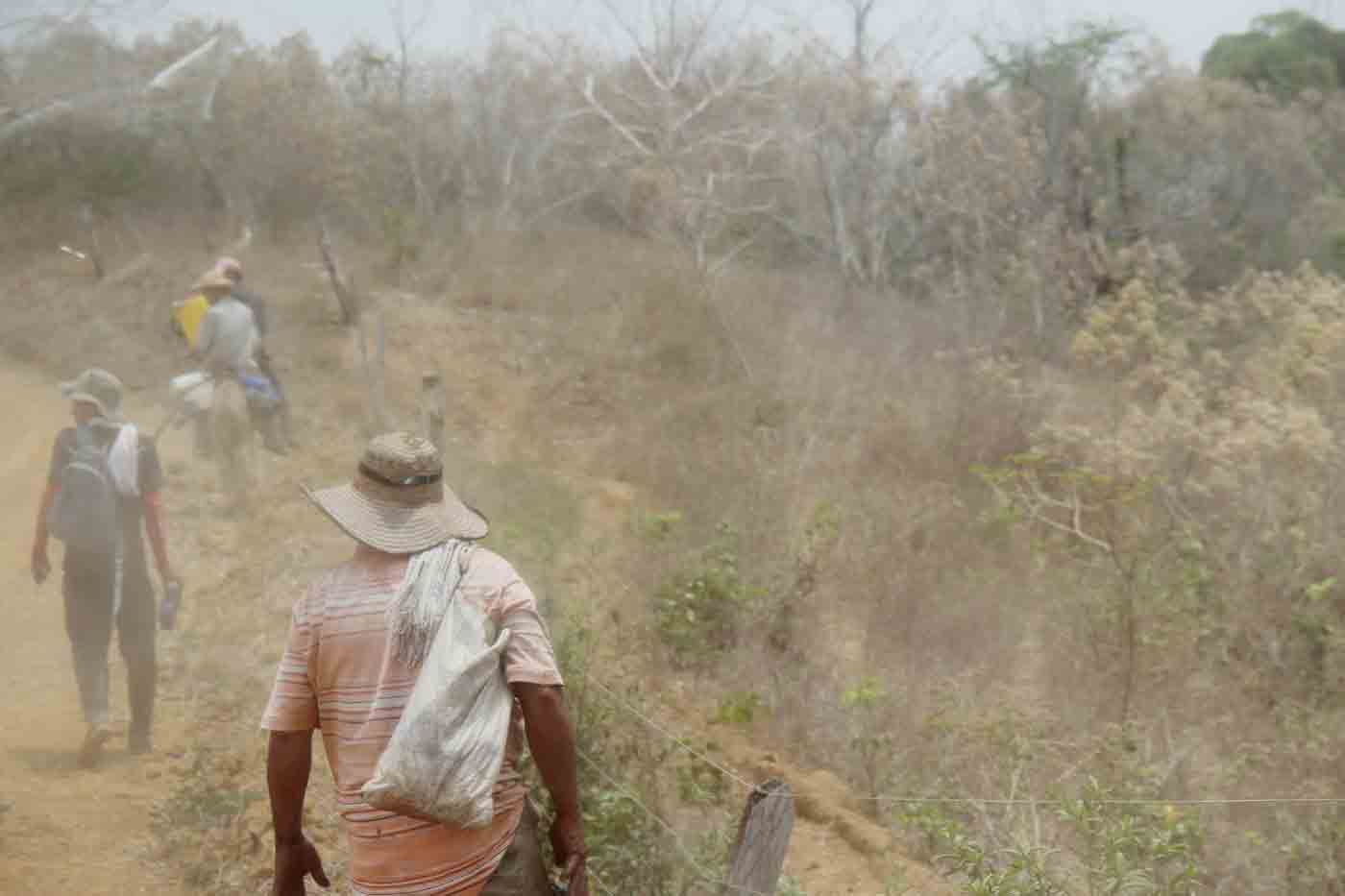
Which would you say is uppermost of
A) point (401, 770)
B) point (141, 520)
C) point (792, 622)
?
point (401, 770)

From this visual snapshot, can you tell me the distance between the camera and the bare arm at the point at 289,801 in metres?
2.69

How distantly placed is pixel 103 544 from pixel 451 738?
10.7 ft

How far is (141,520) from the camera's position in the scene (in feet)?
17.6

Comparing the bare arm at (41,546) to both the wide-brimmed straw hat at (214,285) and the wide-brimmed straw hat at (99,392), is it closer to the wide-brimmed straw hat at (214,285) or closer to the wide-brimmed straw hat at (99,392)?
the wide-brimmed straw hat at (99,392)

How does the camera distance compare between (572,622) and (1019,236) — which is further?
(1019,236)

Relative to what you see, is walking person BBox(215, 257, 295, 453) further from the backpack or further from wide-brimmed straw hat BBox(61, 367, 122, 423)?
the backpack

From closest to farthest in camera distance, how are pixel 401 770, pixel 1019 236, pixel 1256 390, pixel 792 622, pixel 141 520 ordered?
pixel 401 770 < pixel 141 520 < pixel 792 622 < pixel 1256 390 < pixel 1019 236

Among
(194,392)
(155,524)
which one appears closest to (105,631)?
Result: (155,524)

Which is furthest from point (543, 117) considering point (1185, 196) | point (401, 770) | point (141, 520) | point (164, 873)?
point (401, 770)

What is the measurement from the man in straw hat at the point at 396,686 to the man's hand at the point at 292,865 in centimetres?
3

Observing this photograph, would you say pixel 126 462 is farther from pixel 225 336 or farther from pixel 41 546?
pixel 225 336

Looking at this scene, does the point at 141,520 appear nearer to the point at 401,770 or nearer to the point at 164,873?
the point at 164,873

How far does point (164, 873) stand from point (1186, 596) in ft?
17.4

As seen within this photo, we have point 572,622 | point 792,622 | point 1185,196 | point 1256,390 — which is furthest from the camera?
point 1185,196
